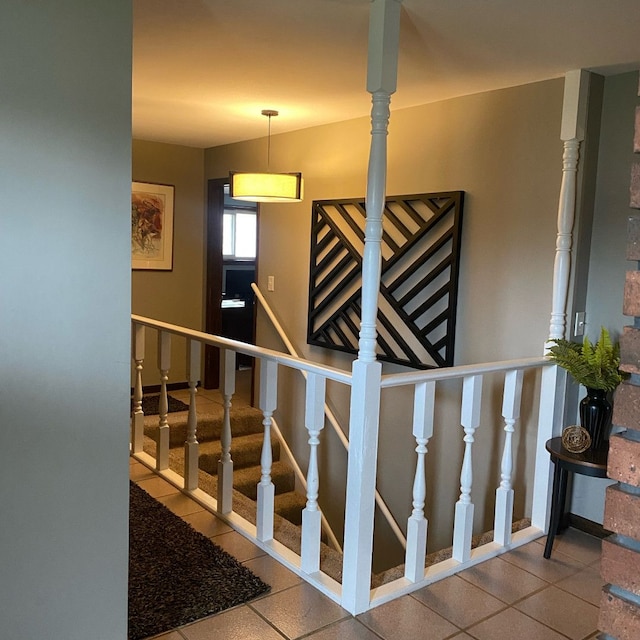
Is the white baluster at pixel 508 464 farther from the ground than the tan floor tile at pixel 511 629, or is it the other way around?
the white baluster at pixel 508 464

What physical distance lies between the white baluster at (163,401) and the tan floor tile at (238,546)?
0.81m

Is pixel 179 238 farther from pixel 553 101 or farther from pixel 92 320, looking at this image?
pixel 92 320

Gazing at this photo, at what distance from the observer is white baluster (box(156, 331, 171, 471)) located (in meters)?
3.31

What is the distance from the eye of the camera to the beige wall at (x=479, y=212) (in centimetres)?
301

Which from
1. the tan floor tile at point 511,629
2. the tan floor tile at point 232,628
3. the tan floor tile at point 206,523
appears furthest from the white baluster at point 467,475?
the tan floor tile at point 206,523

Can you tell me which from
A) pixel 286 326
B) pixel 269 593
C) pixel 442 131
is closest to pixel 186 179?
pixel 286 326

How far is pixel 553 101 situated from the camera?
115 inches

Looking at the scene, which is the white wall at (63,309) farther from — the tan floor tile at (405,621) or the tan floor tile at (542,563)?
the tan floor tile at (542,563)

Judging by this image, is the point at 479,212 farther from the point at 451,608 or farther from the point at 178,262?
the point at 178,262

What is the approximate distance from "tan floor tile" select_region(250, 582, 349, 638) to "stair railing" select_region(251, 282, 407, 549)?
151cm

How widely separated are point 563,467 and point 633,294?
200 centimetres

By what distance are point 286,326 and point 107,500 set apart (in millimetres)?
3061

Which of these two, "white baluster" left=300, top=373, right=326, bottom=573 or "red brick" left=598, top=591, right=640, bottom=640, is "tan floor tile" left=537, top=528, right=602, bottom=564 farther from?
"red brick" left=598, top=591, right=640, bottom=640

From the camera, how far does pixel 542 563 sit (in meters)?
2.66
